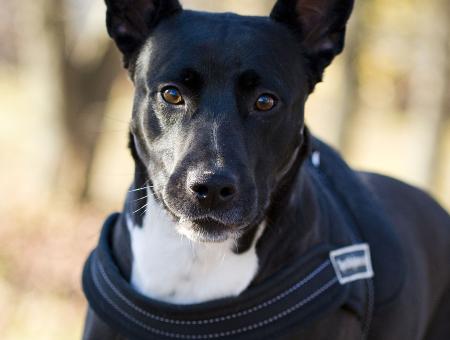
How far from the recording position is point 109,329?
316 centimetres

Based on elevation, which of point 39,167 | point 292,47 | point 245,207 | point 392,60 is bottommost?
point 392,60

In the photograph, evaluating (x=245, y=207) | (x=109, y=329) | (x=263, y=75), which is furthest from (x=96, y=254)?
(x=263, y=75)

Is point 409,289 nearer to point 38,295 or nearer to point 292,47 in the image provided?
point 292,47

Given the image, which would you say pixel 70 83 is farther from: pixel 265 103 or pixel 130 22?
pixel 265 103

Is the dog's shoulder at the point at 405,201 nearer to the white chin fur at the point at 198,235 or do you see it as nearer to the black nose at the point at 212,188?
the white chin fur at the point at 198,235

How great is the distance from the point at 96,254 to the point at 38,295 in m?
3.34

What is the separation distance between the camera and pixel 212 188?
109 inches

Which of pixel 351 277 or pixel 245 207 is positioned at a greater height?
pixel 245 207

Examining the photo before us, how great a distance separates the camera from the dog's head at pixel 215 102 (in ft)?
9.45

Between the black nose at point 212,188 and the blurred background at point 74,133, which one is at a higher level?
the black nose at point 212,188

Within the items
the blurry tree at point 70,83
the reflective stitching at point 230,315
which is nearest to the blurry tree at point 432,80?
the blurry tree at point 70,83

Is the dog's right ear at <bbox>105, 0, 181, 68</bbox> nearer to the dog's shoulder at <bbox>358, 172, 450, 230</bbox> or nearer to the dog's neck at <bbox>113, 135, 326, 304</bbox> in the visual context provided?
the dog's neck at <bbox>113, 135, 326, 304</bbox>

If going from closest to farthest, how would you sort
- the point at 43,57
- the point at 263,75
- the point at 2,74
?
the point at 263,75
the point at 43,57
the point at 2,74

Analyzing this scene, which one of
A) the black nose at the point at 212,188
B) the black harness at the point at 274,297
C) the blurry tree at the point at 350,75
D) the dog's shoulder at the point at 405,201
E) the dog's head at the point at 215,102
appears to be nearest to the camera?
the black nose at the point at 212,188
